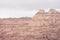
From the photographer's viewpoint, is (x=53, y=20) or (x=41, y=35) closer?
(x=41, y=35)

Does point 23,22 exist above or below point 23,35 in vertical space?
above

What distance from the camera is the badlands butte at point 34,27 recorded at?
7.83 metres

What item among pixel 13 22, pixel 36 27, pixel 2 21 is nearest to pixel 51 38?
pixel 36 27

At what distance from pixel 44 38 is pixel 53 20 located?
113 centimetres

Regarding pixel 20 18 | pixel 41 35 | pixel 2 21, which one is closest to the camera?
pixel 41 35

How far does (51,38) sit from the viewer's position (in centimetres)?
787

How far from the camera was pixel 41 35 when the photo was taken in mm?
7746

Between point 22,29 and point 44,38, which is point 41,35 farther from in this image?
point 22,29

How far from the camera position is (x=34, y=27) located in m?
8.06

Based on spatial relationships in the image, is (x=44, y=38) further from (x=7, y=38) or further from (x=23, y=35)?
(x=7, y=38)

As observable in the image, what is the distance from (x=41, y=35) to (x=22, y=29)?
3.31ft

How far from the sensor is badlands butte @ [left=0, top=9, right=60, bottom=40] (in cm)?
783

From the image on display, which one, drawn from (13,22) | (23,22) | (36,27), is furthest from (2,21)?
(36,27)

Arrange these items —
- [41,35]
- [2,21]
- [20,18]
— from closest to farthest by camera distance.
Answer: [41,35], [2,21], [20,18]
